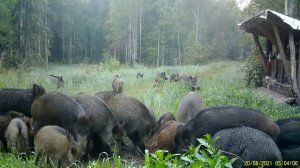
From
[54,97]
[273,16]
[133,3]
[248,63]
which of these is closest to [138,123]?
[54,97]

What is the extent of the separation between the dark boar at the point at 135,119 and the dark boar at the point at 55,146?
69.3 inches

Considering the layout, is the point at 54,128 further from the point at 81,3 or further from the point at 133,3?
the point at 81,3

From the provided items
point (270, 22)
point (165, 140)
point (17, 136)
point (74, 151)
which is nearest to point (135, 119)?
point (165, 140)

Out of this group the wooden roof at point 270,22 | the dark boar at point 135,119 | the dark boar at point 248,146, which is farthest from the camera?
the wooden roof at point 270,22

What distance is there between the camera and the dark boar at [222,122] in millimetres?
5176

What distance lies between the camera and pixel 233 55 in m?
59.0

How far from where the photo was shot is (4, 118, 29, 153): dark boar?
598 centimetres

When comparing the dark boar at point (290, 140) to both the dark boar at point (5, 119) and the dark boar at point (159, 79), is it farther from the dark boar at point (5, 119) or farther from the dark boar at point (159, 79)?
the dark boar at point (159, 79)

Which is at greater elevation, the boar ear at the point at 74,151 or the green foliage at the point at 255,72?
the green foliage at the point at 255,72

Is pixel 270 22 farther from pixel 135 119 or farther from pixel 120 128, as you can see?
pixel 120 128

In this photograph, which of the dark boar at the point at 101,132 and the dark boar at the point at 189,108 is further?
the dark boar at the point at 189,108

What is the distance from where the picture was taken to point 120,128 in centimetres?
654

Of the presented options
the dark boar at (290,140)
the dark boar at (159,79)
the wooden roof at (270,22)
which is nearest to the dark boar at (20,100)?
the dark boar at (290,140)

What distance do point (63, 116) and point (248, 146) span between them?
9.62 feet
